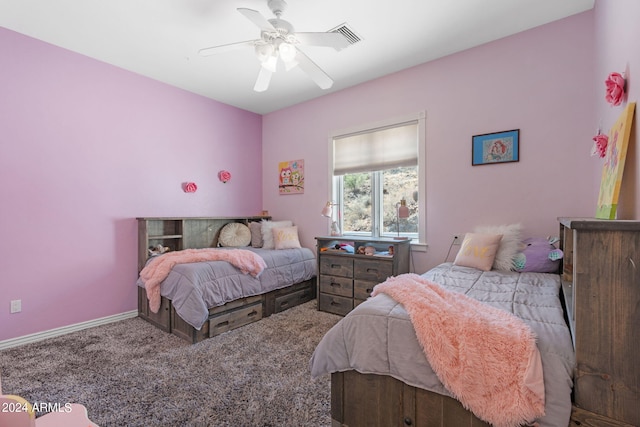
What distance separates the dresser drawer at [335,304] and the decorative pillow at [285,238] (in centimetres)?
80

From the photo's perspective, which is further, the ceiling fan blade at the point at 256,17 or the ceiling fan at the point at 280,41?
the ceiling fan at the point at 280,41

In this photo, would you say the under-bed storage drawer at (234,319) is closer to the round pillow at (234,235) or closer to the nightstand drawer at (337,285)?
the nightstand drawer at (337,285)

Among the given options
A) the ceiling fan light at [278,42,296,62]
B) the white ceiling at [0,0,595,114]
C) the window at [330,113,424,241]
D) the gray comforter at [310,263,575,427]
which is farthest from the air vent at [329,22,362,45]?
the gray comforter at [310,263,575,427]

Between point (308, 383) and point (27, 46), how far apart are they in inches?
143

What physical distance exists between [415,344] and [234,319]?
2.03 metres

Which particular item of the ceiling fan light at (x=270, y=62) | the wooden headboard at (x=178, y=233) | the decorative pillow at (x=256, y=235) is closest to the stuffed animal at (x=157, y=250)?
the wooden headboard at (x=178, y=233)

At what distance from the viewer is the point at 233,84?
3.54 meters

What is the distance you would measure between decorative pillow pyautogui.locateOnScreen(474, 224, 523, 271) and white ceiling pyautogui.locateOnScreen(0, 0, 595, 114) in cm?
171

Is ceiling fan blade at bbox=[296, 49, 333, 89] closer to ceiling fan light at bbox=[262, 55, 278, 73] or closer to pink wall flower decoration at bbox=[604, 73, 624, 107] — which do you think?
ceiling fan light at bbox=[262, 55, 278, 73]

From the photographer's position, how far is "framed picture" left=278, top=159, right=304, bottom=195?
13.6 ft

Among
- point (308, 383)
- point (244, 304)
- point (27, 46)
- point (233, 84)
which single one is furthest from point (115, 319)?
point (233, 84)

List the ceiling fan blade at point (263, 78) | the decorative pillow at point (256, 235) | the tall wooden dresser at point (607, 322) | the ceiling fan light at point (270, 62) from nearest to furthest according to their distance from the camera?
the tall wooden dresser at point (607, 322), the ceiling fan light at point (270, 62), the ceiling fan blade at point (263, 78), the decorative pillow at point (256, 235)

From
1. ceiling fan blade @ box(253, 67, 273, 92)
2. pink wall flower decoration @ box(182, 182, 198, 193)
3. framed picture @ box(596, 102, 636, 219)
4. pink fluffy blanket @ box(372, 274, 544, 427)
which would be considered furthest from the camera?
pink wall flower decoration @ box(182, 182, 198, 193)

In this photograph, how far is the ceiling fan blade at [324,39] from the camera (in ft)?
6.59
